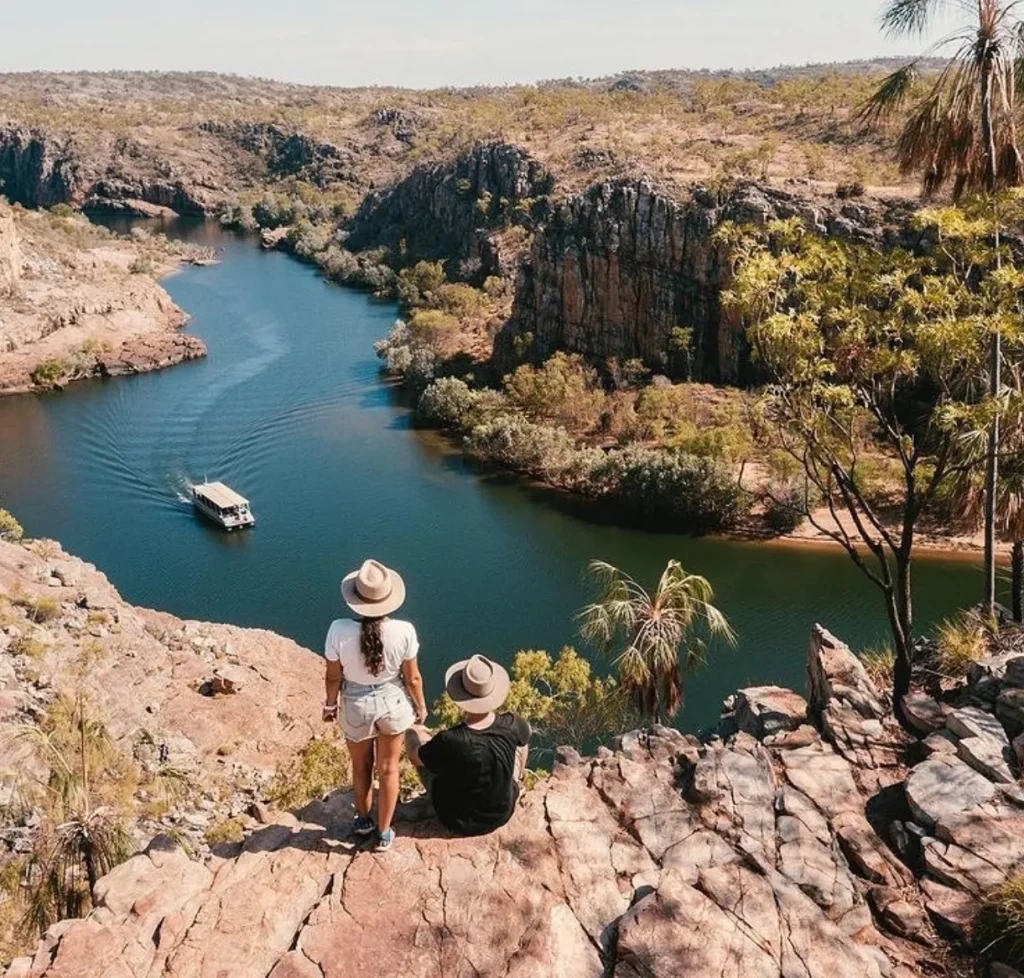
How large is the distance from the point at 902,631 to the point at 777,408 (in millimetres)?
3450

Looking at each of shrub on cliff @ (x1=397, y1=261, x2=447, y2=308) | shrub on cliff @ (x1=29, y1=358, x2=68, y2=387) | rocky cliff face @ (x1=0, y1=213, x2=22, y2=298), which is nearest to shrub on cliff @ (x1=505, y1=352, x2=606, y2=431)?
shrub on cliff @ (x1=397, y1=261, x2=447, y2=308)

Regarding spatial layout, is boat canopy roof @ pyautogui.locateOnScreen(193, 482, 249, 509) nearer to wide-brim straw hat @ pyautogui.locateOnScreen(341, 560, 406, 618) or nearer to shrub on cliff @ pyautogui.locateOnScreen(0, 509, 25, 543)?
shrub on cliff @ pyautogui.locateOnScreen(0, 509, 25, 543)

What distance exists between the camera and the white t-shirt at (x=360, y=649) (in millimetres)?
7680

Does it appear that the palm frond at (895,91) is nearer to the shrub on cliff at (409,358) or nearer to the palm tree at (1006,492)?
the palm tree at (1006,492)

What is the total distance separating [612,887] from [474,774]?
156cm

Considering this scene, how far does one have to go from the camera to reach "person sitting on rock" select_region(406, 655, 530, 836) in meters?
7.75

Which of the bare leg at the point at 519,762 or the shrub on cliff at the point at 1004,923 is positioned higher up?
the bare leg at the point at 519,762

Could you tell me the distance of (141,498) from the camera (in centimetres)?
4666

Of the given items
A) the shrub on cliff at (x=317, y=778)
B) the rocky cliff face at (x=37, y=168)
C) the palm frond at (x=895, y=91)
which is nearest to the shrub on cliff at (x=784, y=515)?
the shrub on cliff at (x=317, y=778)

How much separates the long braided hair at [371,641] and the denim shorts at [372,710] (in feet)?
0.89

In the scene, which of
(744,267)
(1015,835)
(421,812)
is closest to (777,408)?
(744,267)

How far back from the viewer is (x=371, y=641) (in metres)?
7.64

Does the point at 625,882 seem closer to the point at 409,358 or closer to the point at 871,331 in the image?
the point at 871,331

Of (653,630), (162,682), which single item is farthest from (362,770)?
(162,682)
